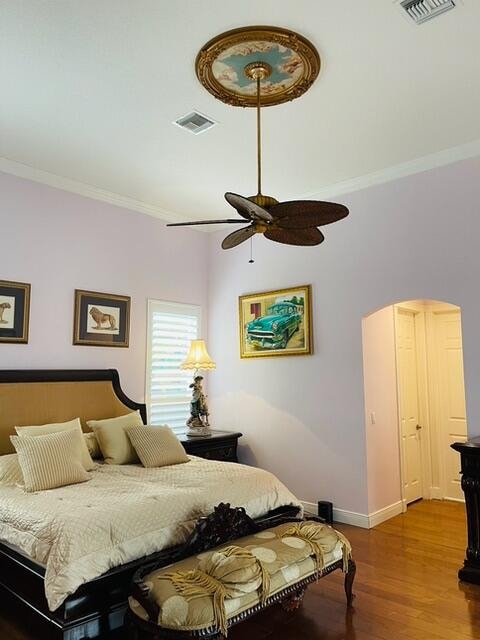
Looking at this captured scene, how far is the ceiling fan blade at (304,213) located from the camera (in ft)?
9.19

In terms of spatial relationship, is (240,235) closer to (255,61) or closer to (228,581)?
(255,61)

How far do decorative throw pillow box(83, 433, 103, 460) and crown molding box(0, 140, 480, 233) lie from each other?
247cm

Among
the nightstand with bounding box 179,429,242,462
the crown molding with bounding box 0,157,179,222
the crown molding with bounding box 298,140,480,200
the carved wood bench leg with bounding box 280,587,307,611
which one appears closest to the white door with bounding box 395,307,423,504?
the crown molding with bounding box 298,140,480,200

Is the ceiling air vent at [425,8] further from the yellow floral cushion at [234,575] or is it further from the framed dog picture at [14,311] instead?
the framed dog picture at [14,311]

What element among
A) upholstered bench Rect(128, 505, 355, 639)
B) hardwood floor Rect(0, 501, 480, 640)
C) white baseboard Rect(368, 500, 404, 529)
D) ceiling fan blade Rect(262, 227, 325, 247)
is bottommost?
hardwood floor Rect(0, 501, 480, 640)

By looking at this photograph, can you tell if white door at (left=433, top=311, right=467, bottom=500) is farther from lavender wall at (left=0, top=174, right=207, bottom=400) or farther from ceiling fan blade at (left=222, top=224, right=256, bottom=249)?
ceiling fan blade at (left=222, top=224, right=256, bottom=249)

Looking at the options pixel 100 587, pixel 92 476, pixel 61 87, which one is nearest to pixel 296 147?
pixel 61 87

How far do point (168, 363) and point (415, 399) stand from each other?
3028 millimetres

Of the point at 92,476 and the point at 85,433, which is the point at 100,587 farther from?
the point at 85,433

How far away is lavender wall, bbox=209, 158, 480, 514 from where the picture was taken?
14.1 ft

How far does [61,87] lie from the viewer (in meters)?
3.32

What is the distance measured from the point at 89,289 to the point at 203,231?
1.94 metres

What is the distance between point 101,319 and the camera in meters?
5.14

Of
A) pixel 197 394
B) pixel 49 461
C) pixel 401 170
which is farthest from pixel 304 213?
pixel 197 394
